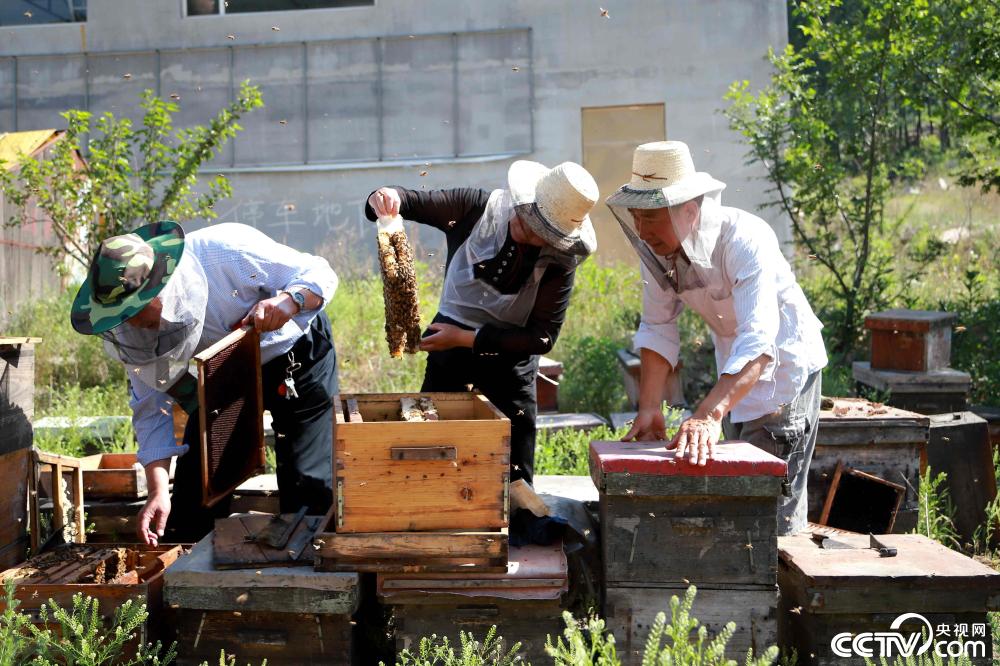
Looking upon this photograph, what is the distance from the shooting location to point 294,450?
3807 millimetres

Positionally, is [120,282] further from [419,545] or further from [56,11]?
[56,11]

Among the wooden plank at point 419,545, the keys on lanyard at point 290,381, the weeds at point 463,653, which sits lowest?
the weeds at point 463,653

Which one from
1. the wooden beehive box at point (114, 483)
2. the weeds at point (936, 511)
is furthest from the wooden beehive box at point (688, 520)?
the wooden beehive box at point (114, 483)

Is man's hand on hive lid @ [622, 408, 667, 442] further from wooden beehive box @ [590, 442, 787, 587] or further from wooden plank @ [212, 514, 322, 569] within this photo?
wooden plank @ [212, 514, 322, 569]

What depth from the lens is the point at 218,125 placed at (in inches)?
284

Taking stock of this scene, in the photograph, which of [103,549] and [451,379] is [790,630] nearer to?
[451,379]

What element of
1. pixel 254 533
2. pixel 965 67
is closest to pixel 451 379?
pixel 254 533

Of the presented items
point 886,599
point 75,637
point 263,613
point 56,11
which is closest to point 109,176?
point 75,637

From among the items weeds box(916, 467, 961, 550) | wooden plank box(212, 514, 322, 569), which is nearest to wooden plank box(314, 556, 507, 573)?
wooden plank box(212, 514, 322, 569)

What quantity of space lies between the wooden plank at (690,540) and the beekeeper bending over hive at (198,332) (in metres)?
1.40

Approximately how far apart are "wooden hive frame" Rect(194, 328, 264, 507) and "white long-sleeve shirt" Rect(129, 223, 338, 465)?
180mm

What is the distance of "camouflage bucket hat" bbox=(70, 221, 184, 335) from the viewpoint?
3088 mm

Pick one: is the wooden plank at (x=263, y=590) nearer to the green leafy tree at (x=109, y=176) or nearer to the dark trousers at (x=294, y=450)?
the dark trousers at (x=294, y=450)

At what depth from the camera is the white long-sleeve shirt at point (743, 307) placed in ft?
10.0
